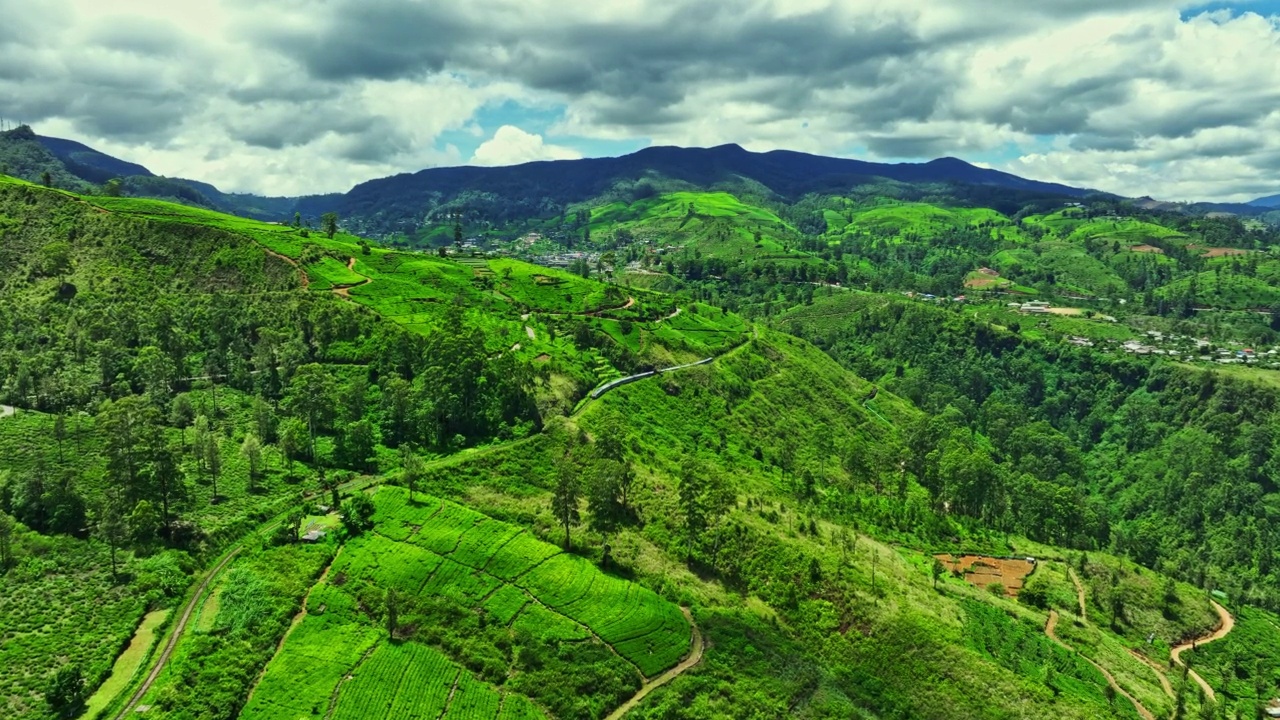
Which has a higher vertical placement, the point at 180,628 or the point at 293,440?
the point at 293,440

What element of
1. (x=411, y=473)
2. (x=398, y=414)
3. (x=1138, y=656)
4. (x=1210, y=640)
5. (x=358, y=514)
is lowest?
(x=1210, y=640)

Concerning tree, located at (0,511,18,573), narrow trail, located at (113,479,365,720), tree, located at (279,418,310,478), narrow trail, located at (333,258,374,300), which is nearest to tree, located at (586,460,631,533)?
narrow trail, located at (113,479,365,720)

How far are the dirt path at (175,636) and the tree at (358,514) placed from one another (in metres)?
10.7

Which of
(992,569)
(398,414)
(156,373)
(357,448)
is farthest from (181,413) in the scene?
(992,569)

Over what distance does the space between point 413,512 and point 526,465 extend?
18.6 metres

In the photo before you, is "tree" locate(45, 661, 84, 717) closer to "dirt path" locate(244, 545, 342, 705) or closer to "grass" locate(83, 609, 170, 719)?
"grass" locate(83, 609, 170, 719)

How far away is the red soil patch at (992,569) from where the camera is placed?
96.3 meters

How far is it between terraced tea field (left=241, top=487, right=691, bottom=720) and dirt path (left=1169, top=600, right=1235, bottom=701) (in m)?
67.3

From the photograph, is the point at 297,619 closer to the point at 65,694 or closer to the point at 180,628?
the point at 180,628

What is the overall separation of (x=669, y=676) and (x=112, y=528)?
56.8 m

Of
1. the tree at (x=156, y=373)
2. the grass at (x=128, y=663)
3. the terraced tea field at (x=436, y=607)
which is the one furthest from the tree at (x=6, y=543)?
the tree at (x=156, y=373)

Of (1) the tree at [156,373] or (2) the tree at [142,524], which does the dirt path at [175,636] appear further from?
(1) the tree at [156,373]

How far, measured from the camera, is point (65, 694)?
49.5 meters

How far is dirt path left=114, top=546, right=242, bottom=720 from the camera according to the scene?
50.8m
